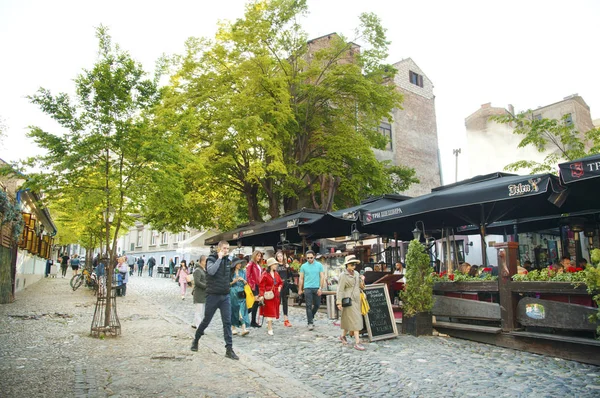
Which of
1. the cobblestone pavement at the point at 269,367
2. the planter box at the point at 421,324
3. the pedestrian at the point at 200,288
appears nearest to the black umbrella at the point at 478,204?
the planter box at the point at 421,324

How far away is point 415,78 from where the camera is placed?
3884cm

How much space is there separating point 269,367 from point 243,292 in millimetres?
2973

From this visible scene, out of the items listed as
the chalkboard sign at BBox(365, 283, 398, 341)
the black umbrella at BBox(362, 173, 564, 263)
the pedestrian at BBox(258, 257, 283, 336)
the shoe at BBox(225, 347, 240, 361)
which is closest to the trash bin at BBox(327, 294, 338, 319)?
the pedestrian at BBox(258, 257, 283, 336)

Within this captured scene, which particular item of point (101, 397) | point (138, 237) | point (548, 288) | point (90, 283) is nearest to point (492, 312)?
point (548, 288)

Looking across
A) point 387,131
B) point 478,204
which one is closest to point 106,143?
point 478,204

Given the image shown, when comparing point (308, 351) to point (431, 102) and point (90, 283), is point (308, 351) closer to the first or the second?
point (90, 283)

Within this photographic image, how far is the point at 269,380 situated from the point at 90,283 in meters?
20.7

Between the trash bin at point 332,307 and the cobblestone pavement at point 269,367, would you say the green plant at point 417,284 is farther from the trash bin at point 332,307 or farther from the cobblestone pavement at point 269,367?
the trash bin at point 332,307

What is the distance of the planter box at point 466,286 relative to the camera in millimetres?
8586

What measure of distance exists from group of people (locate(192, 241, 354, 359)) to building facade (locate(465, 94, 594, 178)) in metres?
34.8

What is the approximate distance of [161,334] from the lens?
1001 centimetres

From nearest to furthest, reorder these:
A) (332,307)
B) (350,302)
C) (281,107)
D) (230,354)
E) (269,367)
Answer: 1. (269,367)
2. (230,354)
3. (350,302)
4. (332,307)
5. (281,107)

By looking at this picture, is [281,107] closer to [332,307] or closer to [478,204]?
[332,307]

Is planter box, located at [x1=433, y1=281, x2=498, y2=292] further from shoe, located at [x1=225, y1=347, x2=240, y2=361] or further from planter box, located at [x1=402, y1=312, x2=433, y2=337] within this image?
shoe, located at [x1=225, y1=347, x2=240, y2=361]
